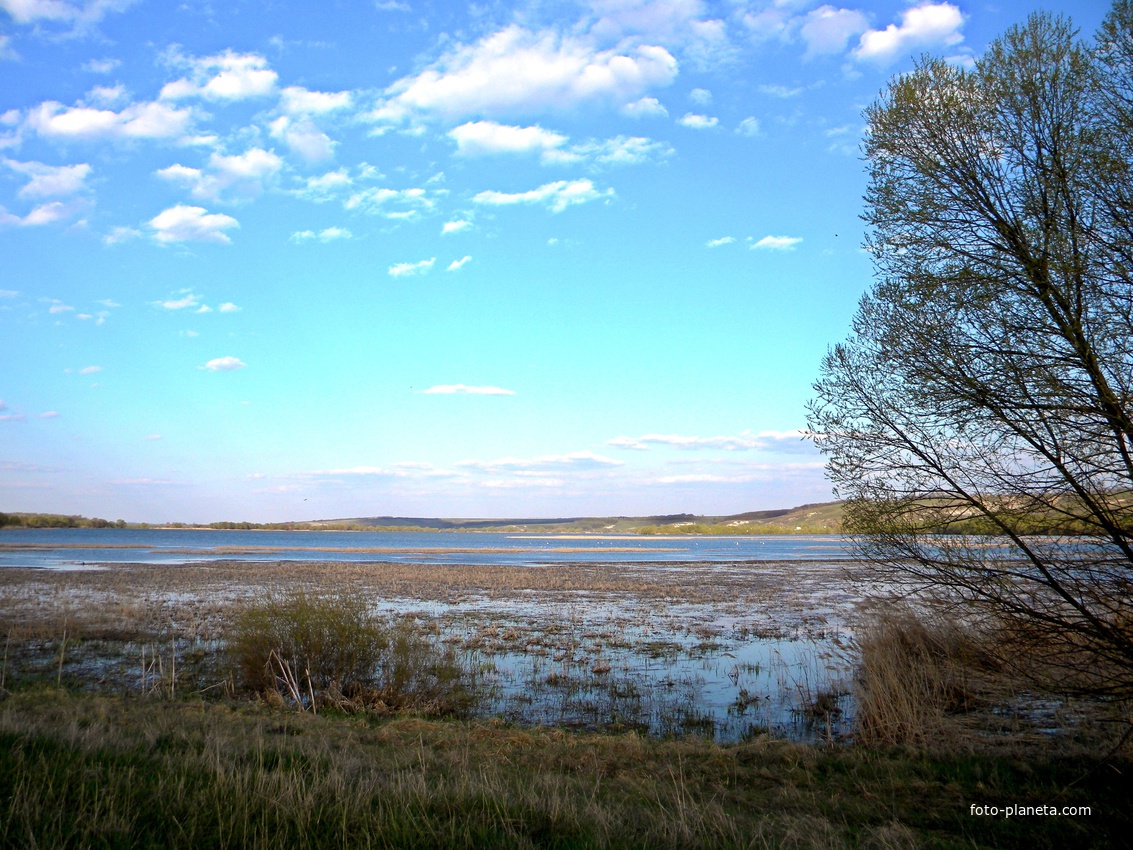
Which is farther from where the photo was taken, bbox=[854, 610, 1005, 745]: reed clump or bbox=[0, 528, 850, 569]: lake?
bbox=[0, 528, 850, 569]: lake

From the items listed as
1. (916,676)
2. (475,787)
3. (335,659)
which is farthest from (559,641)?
(475,787)

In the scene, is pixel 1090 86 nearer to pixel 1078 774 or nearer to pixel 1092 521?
pixel 1092 521

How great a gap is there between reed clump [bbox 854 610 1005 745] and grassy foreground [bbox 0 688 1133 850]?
42.1 inches

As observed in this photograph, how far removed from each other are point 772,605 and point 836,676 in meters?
15.3

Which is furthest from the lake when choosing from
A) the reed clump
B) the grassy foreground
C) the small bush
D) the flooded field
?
the grassy foreground

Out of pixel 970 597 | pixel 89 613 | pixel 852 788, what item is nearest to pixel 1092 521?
pixel 970 597

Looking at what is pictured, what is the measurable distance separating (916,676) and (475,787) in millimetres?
8693

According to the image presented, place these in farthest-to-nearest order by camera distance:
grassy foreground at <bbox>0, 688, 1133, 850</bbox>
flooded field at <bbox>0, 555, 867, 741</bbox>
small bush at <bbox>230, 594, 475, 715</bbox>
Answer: small bush at <bbox>230, 594, 475, 715</bbox>
flooded field at <bbox>0, 555, 867, 741</bbox>
grassy foreground at <bbox>0, 688, 1133, 850</bbox>

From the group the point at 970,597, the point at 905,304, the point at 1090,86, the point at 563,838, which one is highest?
the point at 1090,86

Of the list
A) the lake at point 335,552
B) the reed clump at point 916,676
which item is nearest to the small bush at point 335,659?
the reed clump at point 916,676

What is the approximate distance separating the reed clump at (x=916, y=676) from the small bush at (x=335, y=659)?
24.2 feet

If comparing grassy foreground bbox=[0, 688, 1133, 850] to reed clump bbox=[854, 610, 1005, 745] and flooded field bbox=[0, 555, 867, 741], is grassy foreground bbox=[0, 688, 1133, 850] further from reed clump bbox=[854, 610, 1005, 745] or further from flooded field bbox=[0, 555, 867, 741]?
flooded field bbox=[0, 555, 867, 741]

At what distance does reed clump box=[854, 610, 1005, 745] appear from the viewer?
1127cm

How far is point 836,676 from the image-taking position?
643 inches
